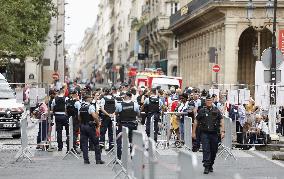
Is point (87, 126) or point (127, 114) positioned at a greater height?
point (127, 114)

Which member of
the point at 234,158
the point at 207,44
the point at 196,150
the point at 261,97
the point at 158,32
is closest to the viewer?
the point at 234,158

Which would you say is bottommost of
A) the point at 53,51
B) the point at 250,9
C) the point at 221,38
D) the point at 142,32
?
the point at 221,38

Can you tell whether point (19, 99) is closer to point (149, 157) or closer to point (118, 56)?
point (149, 157)

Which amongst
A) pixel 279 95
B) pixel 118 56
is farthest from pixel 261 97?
pixel 118 56

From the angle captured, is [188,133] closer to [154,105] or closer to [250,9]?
[154,105]

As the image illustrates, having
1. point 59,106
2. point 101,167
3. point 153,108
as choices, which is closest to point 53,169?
point 101,167

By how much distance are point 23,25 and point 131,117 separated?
1223 inches

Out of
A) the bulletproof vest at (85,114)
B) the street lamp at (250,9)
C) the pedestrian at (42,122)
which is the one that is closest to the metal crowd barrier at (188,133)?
the bulletproof vest at (85,114)

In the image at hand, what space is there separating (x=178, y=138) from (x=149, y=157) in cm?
1495

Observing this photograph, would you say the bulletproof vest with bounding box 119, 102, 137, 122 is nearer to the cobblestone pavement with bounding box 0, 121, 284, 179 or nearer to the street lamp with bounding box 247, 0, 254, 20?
the cobblestone pavement with bounding box 0, 121, 284, 179

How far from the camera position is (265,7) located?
50.3m

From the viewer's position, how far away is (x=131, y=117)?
20.4 meters

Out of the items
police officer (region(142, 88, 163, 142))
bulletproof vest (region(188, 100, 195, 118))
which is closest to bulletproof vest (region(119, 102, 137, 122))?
bulletproof vest (region(188, 100, 195, 118))

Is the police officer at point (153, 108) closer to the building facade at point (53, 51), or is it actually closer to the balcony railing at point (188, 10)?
the balcony railing at point (188, 10)
